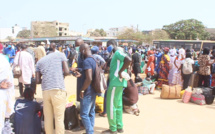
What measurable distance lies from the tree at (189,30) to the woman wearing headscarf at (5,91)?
181 feet

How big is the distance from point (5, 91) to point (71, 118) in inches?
63.9

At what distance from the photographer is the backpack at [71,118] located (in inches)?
155

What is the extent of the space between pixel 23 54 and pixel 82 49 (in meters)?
2.65

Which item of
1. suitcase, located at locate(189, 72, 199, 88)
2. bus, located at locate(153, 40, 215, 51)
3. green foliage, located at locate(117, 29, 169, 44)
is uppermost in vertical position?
green foliage, located at locate(117, 29, 169, 44)

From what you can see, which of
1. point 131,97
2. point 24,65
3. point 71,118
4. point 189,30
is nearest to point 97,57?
point 131,97

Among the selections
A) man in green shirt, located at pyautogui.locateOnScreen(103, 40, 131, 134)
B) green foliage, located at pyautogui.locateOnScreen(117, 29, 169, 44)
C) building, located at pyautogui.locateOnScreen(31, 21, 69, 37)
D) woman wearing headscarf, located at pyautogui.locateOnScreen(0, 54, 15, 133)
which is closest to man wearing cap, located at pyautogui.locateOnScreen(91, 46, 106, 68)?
man in green shirt, located at pyautogui.locateOnScreen(103, 40, 131, 134)

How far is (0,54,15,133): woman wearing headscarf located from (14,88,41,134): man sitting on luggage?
44 centimetres

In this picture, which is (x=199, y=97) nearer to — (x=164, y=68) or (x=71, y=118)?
(x=164, y=68)

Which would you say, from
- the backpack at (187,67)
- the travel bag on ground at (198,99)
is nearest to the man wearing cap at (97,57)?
the travel bag on ground at (198,99)

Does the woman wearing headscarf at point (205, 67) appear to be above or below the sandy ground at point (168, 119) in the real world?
above

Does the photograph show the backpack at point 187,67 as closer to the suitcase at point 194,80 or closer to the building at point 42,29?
the suitcase at point 194,80

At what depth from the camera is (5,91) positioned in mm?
2678

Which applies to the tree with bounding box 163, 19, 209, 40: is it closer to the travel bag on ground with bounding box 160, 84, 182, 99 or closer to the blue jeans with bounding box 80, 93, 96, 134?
the travel bag on ground with bounding box 160, 84, 182, 99

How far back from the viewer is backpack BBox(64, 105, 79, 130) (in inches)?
155
